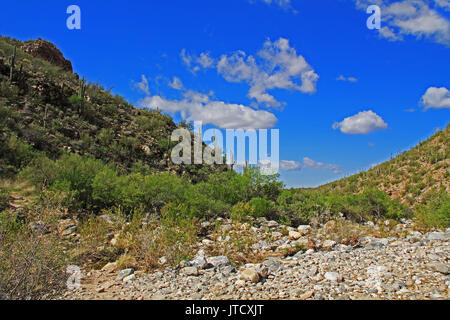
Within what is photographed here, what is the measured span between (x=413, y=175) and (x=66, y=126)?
65.8 feet

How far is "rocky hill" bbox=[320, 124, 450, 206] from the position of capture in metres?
14.5

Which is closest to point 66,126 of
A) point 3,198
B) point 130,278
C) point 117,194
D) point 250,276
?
point 3,198

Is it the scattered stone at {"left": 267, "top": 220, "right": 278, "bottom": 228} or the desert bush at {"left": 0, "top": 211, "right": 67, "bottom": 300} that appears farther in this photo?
the scattered stone at {"left": 267, "top": 220, "right": 278, "bottom": 228}

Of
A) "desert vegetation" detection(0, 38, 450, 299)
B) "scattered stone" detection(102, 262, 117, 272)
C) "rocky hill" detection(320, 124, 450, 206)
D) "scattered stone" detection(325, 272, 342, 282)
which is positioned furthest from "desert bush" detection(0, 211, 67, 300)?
"rocky hill" detection(320, 124, 450, 206)

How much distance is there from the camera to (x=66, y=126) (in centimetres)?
1523

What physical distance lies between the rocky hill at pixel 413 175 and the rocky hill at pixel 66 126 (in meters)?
10.5

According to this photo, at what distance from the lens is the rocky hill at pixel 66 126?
12.2m

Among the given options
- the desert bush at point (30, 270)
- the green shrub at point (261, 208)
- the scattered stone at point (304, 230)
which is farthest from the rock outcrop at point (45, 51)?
the scattered stone at point (304, 230)

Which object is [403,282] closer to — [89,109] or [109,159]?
[109,159]

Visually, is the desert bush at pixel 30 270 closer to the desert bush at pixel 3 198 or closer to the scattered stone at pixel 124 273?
the scattered stone at pixel 124 273

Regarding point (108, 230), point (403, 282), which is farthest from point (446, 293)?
point (108, 230)

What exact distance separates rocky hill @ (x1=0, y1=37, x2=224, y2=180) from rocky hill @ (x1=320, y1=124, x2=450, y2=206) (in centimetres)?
1052

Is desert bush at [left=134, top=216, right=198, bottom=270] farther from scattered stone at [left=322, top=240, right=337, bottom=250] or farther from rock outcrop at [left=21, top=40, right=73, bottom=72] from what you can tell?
rock outcrop at [left=21, top=40, right=73, bottom=72]
